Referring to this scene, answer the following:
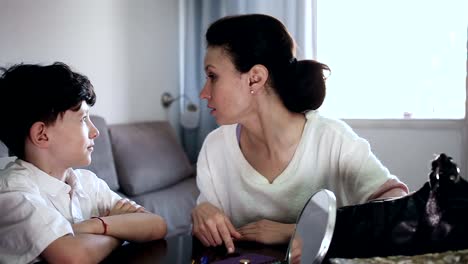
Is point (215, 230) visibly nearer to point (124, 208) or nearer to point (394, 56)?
point (124, 208)

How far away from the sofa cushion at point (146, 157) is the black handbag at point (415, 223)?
1899mm

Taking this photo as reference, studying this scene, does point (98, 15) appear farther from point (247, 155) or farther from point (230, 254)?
point (230, 254)

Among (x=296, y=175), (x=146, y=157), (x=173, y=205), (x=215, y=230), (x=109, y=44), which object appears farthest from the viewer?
(x=109, y=44)

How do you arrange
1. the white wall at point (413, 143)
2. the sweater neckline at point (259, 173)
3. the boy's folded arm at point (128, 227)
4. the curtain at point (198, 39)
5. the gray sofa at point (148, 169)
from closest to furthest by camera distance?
the boy's folded arm at point (128, 227) → the sweater neckline at point (259, 173) → the gray sofa at point (148, 169) → the white wall at point (413, 143) → the curtain at point (198, 39)

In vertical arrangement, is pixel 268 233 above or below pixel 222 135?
below

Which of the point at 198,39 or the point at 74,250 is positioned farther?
the point at 198,39

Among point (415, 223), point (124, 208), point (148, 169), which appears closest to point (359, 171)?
point (415, 223)

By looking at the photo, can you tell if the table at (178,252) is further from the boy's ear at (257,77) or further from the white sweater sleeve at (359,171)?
the boy's ear at (257,77)

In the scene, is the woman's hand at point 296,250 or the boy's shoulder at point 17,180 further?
the boy's shoulder at point 17,180

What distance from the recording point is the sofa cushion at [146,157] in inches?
99.3

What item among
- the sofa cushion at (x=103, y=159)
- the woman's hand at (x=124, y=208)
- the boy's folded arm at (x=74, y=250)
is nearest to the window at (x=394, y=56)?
the sofa cushion at (x=103, y=159)

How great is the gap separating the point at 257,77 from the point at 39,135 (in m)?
0.55

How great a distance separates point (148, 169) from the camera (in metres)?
2.60

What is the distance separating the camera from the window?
282 cm
